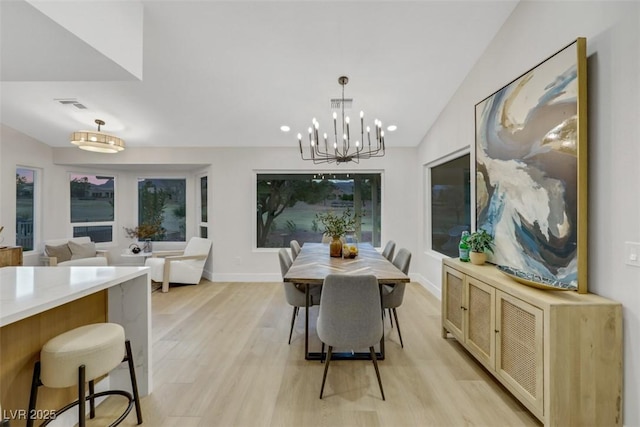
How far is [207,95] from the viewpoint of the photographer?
3773 mm

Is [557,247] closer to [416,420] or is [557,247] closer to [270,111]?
[416,420]

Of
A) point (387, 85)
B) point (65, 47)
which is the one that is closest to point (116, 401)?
point (65, 47)

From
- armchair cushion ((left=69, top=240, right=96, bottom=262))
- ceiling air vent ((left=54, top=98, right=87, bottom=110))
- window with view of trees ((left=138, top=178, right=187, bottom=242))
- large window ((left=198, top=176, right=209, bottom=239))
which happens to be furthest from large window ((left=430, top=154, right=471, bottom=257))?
armchair cushion ((left=69, top=240, right=96, bottom=262))

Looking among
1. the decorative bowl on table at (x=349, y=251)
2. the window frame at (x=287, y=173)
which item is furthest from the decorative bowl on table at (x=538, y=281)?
the window frame at (x=287, y=173)

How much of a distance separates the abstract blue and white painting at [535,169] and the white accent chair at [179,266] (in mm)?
4341

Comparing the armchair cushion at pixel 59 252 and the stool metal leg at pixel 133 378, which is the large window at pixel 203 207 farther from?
the stool metal leg at pixel 133 378

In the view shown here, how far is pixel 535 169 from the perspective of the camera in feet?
7.09

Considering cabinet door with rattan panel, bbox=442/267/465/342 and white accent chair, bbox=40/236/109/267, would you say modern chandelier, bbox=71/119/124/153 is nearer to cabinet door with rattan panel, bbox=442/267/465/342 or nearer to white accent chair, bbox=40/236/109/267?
white accent chair, bbox=40/236/109/267

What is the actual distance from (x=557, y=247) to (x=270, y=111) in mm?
3601

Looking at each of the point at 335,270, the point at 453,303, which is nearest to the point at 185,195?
the point at 335,270

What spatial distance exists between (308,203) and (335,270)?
2.99 metres

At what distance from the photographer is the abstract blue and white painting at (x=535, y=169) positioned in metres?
1.88

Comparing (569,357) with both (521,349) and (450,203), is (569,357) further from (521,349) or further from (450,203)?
(450,203)

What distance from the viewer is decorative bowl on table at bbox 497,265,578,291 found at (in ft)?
5.91
